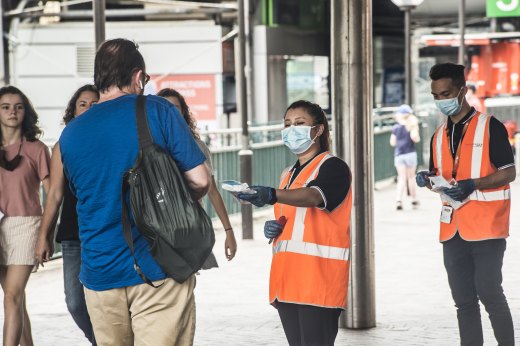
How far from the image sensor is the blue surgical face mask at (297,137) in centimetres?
584

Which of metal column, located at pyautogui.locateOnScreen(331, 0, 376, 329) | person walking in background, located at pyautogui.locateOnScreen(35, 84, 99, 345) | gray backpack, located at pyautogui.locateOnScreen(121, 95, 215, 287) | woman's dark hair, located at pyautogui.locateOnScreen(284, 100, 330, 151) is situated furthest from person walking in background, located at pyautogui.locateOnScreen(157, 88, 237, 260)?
metal column, located at pyautogui.locateOnScreen(331, 0, 376, 329)

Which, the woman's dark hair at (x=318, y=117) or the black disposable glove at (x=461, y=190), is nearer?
the woman's dark hair at (x=318, y=117)

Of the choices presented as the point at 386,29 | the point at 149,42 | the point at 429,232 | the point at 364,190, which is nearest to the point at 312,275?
the point at 364,190

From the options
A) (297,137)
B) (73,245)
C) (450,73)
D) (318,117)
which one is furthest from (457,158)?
(73,245)

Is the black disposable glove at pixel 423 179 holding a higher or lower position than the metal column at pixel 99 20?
lower

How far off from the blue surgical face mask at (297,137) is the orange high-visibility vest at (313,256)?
0.12 meters

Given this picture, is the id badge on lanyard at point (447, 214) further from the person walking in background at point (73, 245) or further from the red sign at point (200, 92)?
the red sign at point (200, 92)

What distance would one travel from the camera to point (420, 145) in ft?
83.6

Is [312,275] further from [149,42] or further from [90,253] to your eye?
[149,42]

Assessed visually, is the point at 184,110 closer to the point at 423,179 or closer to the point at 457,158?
the point at 423,179

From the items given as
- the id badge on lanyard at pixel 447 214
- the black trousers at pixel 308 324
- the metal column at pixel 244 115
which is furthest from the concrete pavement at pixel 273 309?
the black trousers at pixel 308 324

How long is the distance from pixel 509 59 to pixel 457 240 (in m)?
26.7

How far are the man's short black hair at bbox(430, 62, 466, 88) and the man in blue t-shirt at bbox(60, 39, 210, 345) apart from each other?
8.03ft

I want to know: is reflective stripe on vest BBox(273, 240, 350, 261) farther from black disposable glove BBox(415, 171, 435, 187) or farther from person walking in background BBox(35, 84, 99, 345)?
person walking in background BBox(35, 84, 99, 345)
